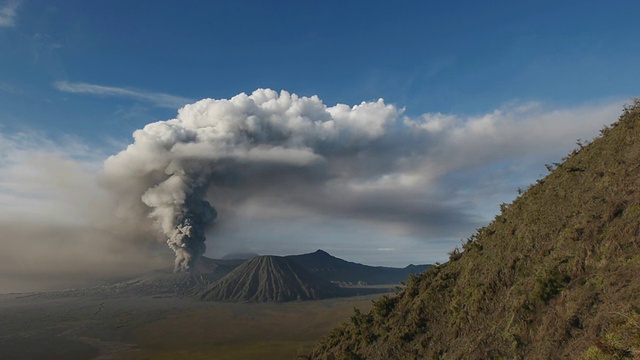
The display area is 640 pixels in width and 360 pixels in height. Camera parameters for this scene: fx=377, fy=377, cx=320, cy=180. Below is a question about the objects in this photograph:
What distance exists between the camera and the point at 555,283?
15.9m

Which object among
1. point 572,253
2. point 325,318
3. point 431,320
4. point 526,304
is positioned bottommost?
point 325,318

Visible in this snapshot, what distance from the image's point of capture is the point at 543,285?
633 inches

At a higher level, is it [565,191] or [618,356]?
[565,191]

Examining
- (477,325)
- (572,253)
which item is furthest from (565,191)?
(477,325)

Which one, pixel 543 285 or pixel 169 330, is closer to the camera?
pixel 543 285

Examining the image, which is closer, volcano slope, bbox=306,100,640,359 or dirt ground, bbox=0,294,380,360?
volcano slope, bbox=306,100,640,359

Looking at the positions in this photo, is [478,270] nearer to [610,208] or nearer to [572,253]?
[572,253]

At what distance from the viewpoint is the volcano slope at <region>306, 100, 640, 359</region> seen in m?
13.1

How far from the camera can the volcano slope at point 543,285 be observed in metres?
13.1

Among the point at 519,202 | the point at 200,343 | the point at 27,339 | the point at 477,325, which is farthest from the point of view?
the point at 27,339

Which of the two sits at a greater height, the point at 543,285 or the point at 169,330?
the point at 543,285

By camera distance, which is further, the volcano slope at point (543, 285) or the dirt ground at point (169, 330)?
the dirt ground at point (169, 330)

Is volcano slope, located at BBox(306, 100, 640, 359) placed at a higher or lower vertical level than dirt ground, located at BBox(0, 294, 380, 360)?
higher

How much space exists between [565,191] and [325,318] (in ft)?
419
